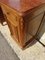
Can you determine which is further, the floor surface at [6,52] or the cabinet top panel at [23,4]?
the floor surface at [6,52]

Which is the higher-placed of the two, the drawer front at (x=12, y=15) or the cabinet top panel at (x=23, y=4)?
the cabinet top panel at (x=23, y=4)

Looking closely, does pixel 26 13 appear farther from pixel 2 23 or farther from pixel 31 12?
pixel 2 23

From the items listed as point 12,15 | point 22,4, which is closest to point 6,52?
point 12,15

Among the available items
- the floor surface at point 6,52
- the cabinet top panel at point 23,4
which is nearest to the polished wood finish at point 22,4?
the cabinet top panel at point 23,4

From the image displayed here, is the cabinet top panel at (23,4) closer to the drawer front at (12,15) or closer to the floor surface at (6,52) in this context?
the drawer front at (12,15)

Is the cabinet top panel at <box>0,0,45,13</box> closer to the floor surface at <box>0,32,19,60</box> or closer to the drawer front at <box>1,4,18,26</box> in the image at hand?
the drawer front at <box>1,4,18,26</box>

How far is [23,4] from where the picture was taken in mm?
935

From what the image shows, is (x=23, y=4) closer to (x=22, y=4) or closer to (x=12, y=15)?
(x=22, y=4)

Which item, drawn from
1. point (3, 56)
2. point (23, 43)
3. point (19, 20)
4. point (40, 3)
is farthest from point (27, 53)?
point (40, 3)

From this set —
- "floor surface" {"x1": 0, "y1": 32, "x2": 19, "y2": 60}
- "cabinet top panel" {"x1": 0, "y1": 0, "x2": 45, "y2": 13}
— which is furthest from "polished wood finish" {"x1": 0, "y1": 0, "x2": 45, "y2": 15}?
"floor surface" {"x1": 0, "y1": 32, "x2": 19, "y2": 60}

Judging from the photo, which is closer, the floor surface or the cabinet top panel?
the cabinet top panel

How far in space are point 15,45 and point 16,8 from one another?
0.59 metres

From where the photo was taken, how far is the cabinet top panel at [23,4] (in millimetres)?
867

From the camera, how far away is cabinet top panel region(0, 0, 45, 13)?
0.87m
